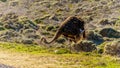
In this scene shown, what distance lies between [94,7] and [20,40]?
1825 centimetres

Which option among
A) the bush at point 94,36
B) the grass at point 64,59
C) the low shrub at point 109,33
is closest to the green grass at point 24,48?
the grass at point 64,59

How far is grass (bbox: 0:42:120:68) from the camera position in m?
16.8

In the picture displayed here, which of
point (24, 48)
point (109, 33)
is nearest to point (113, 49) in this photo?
point (24, 48)

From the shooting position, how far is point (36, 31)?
2852 cm

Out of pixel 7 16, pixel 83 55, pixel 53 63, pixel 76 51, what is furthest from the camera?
pixel 7 16

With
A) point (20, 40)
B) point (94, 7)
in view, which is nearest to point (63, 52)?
point (20, 40)

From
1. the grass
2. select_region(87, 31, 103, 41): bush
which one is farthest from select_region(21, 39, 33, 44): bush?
select_region(87, 31, 103, 41): bush

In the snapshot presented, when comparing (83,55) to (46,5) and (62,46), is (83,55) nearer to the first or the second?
(62,46)

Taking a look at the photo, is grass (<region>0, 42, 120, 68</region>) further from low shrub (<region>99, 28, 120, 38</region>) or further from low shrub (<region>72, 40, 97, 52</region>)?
low shrub (<region>99, 28, 120, 38</region>)

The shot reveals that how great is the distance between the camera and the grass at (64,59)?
55.0 feet

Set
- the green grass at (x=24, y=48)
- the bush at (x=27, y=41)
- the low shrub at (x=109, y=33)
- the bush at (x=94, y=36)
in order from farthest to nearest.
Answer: the low shrub at (x=109, y=33), the bush at (x=94, y=36), the bush at (x=27, y=41), the green grass at (x=24, y=48)

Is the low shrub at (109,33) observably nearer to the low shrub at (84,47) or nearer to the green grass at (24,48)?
the low shrub at (84,47)

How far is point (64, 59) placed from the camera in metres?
18.1

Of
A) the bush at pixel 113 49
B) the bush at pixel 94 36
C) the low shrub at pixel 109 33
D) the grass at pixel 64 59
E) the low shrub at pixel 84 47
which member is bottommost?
the low shrub at pixel 109 33
